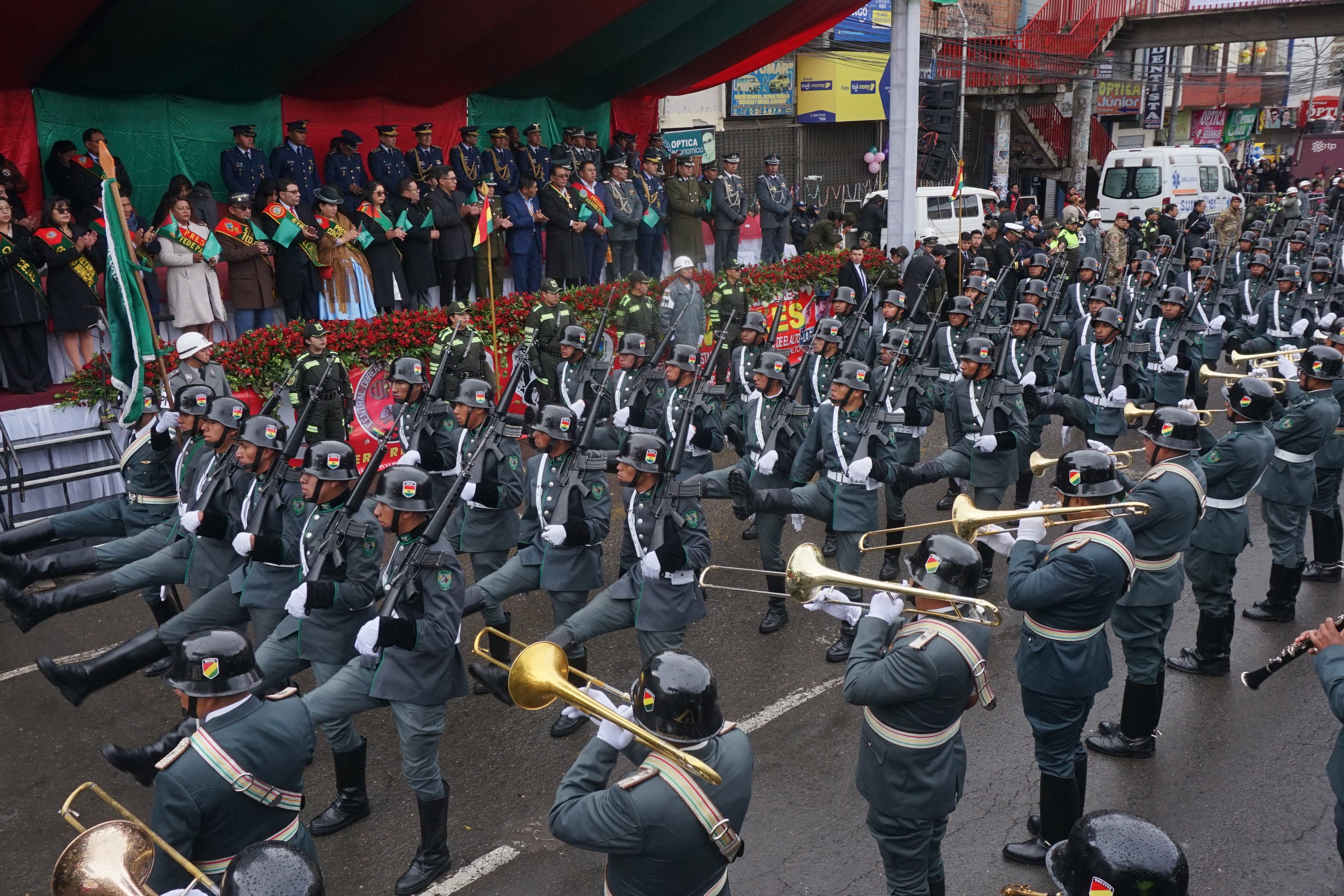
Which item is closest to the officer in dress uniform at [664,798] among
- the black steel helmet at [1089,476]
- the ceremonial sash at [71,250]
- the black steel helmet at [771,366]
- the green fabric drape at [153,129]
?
the black steel helmet at [1089,476]

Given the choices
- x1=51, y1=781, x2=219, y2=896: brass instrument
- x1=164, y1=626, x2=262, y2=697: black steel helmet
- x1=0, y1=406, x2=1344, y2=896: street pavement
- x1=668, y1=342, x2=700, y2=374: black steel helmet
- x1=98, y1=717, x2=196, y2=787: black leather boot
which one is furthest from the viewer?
x1=668, y1=342, x2=700, y2=374: black steel helmet

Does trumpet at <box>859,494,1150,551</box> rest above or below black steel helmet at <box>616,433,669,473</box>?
below

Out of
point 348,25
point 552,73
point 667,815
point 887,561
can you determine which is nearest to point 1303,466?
point 887,561

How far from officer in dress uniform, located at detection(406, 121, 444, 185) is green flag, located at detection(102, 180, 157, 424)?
664cm

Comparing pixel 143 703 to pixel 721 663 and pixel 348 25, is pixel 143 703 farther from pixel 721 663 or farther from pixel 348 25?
pixel 348 25

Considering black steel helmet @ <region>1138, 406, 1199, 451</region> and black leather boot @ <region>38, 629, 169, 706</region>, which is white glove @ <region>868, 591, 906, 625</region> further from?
black leather boot @ <region>38, 629, 169, 706</region>

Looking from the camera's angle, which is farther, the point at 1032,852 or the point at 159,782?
the point at 1032,852

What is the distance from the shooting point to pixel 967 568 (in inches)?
175

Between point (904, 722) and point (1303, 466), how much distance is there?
5170 millimetres

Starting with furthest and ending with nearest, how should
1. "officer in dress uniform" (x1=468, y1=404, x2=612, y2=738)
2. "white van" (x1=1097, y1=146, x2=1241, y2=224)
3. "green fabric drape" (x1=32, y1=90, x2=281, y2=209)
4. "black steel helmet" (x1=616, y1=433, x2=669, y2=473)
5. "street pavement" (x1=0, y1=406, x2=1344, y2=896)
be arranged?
"white van" (x1=1097, y1=146, x2=1241, y2=224) → "green fabric drape" (x1=32, y1=90, x2=281, y2=209) → "officer in dress uniform" (x1=468, y1=404, x2=612, y2=738) → "black steel helmet" (x1=616, y1=433, x2=669, y2=473) → "street pavement" (x1=0, y1=406, x2=1344, y2=896)

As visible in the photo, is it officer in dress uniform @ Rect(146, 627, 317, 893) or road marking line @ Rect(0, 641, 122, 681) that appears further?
road marking line @ Rect(0, 641, 122, 681)

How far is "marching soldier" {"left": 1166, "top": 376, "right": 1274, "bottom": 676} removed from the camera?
7.23m

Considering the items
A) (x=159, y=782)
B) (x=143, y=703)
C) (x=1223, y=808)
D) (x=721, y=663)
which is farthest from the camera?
(x=721, y=663)

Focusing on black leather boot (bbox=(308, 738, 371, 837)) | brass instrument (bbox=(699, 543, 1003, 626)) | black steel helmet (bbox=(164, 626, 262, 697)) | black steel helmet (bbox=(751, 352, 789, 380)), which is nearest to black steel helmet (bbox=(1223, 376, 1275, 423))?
brass instrument (bbox=(699, 543, 1003, 626))
